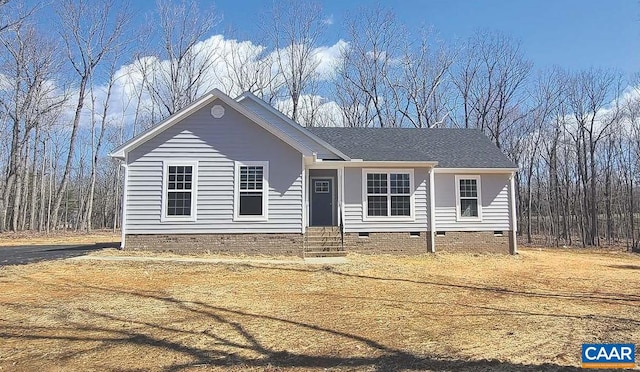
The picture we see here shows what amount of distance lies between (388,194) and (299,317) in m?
9.71

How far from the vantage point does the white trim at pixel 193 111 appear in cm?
1300

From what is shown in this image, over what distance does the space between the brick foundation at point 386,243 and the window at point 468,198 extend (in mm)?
1999

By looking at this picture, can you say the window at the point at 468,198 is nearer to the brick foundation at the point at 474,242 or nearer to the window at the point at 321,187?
the brick foundation at the point at 474,242

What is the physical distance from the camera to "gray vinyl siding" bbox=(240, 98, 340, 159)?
15.7 m

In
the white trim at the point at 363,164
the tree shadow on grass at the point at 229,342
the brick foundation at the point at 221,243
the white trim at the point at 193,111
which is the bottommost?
the tree shadow on grass at the point at 229,342

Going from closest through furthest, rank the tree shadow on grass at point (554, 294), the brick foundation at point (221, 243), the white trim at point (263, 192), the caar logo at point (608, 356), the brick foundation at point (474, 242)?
1. the caar logo at point (608, 356)
2. the tree shadow on grass at point (554, 294)
3. the brick foundation at point (221, 243)
4. the white trim at point (263, 192)
5. the brick foundation at point (474, 242)

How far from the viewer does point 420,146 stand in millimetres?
17734

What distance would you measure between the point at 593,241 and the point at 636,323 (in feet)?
72.0

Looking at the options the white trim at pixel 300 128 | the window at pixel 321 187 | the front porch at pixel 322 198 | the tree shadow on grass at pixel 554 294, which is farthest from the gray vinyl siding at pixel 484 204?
the tree shadow on grass at pixel 554 294

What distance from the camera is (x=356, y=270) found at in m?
11.3

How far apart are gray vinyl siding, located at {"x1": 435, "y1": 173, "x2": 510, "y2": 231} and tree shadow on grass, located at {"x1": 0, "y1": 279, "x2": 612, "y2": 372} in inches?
435

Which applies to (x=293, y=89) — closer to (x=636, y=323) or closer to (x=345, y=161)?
(x=345, y=161)

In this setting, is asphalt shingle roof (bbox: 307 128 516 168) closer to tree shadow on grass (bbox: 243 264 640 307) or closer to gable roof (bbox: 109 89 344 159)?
gable roof (bbox: 109 89 344 159)

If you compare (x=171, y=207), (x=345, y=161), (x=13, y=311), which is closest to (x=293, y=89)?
(x=345, y=161)
